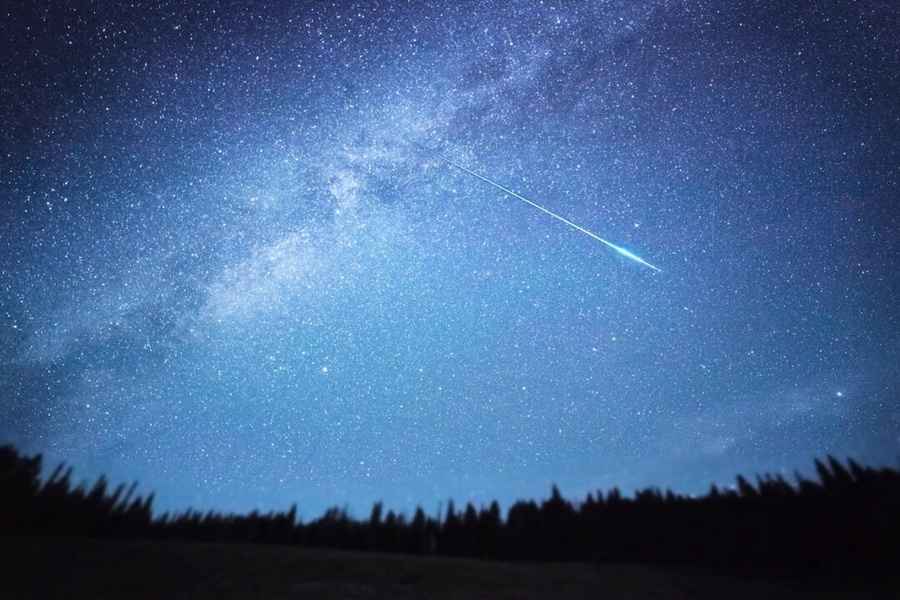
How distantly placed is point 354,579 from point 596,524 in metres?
15.0

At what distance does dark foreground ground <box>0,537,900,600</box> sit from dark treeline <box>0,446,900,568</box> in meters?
1.86

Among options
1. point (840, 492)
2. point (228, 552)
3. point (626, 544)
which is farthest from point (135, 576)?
point (840, 492)

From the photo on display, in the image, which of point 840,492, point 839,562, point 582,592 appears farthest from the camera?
point 840,492

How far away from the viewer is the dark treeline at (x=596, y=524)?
19.4m

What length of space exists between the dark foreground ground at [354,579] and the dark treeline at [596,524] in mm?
1858

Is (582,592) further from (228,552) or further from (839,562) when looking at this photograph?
(228,552)

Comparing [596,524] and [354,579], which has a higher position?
[596,524]

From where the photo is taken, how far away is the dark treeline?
63.6 ft

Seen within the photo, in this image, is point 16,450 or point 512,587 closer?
point 512,587

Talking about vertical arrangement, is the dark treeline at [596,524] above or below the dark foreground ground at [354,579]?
above

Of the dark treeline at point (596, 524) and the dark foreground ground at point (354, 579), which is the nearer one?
the dark foreground ground at point (354, 579)

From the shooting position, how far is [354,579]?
17656 mm

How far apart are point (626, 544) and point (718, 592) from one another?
7384 millimetres

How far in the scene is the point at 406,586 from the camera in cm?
1716
